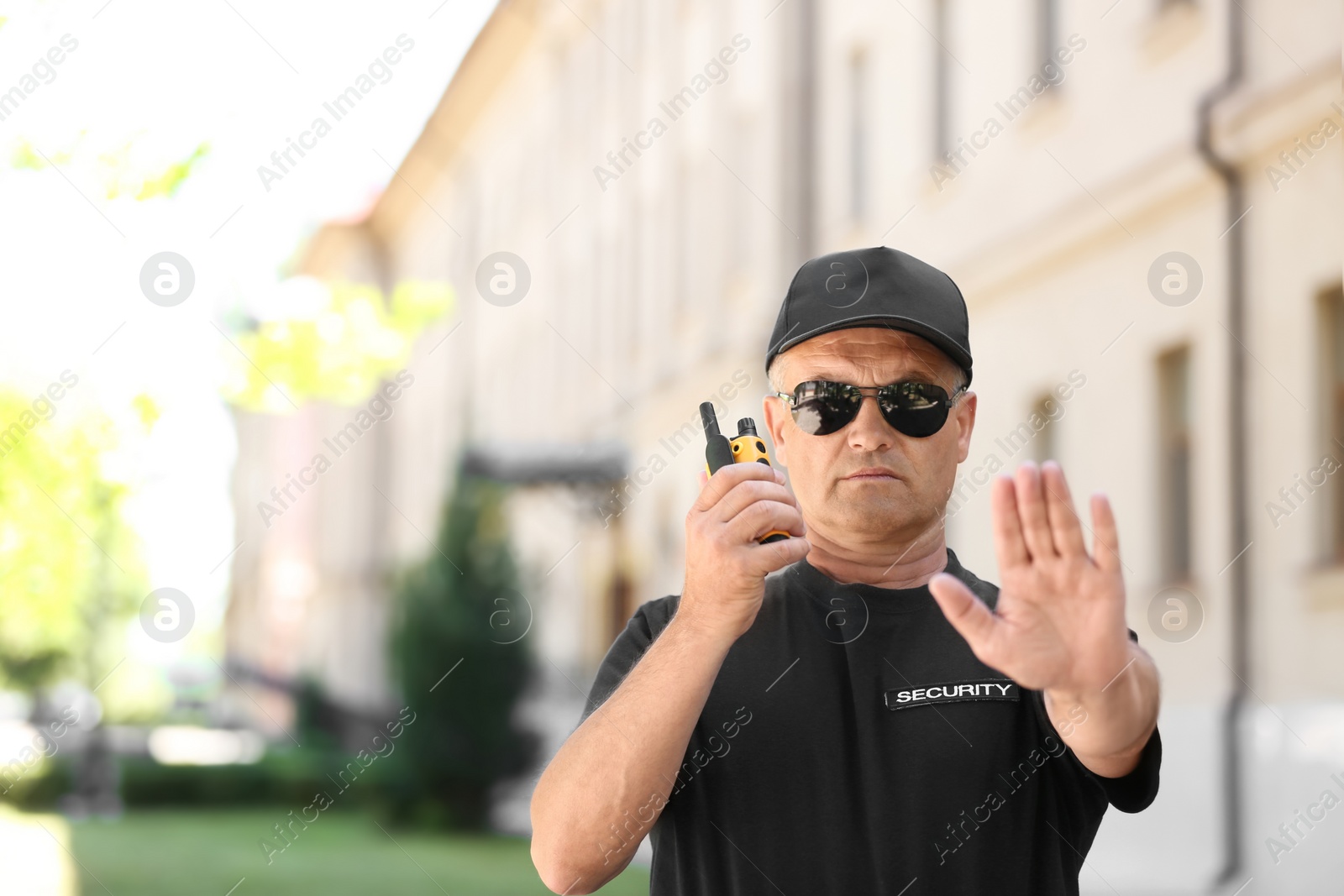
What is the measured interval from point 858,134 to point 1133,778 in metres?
15.2

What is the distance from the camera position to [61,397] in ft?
46.2

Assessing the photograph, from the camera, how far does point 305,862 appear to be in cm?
1741

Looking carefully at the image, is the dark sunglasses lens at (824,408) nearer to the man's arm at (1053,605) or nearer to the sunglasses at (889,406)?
the sunglasses at (889,406)

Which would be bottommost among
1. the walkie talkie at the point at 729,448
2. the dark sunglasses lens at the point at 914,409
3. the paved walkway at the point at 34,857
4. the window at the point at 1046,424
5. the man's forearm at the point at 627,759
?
the paved walkway at the point at 34,857

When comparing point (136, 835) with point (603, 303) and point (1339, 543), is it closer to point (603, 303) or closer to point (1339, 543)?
point (603, 303)

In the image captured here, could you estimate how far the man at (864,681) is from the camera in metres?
2.13

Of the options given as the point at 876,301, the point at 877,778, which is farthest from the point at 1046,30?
the point at 877,778

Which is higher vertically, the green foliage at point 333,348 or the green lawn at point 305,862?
the green foliage at point 333,348

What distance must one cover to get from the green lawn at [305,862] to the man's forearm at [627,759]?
38.4ft

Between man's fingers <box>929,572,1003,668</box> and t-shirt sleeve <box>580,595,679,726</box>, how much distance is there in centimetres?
56

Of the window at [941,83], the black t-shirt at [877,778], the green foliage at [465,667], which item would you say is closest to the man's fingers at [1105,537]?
the black t-shirt at [877,778]

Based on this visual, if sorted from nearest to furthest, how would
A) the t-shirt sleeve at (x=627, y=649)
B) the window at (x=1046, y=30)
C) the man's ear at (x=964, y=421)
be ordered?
1. the t-shirt sleeve at (x=627, y=649)
2. the man's ear at (x=964, y=421)
3. the window at (x=1046, y=30)

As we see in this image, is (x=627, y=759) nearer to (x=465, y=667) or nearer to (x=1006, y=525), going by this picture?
(x=1006, y=525)

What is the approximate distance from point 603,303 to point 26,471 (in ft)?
41.8
